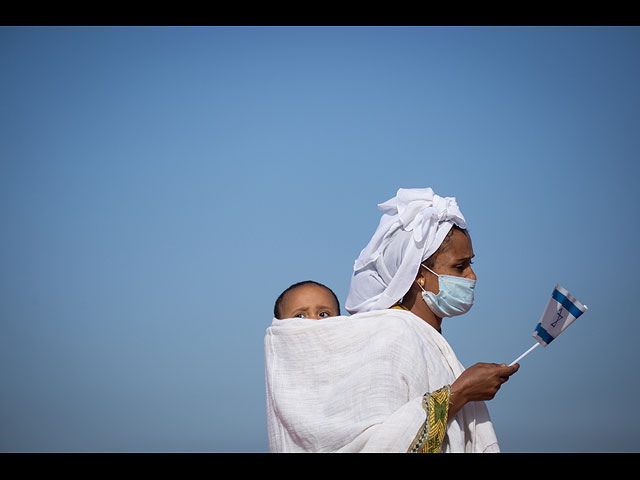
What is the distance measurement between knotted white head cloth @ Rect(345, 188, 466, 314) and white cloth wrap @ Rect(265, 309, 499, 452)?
0.32m

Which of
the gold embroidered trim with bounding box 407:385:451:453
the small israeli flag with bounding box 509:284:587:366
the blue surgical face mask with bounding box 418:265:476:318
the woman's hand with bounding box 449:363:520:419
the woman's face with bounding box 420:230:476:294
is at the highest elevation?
the woman's face with bounding box 420:230:476:294

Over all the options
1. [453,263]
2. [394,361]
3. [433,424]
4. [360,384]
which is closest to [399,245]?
[453,263]

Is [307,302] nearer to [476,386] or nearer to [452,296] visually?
[452,296]

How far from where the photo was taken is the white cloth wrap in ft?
10.8

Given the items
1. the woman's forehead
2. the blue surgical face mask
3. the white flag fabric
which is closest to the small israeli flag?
the white flag fabric

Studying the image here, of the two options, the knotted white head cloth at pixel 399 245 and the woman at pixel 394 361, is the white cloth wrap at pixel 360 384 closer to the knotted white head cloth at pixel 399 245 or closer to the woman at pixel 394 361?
the woman at pixel 394 361

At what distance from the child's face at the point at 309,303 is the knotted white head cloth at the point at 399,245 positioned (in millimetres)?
120

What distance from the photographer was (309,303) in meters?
4.27

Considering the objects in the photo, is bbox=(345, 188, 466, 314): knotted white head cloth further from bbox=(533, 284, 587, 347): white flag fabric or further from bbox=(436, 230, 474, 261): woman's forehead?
bbox=(533, 284, 587, 347): white flag fabric

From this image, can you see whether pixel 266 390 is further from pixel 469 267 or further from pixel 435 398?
pixel 469 267

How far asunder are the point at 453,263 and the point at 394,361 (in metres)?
0.85

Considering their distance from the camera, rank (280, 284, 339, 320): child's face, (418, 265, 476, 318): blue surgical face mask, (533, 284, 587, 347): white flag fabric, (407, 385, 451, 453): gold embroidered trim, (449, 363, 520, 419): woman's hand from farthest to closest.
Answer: (280, 284, 339, 320): child's face < (418, 265, 476, 318): blue surgical face mask < (533, 284, 587, 347): white flag fabric < (449, 363, 520, 419): woman's hand < (407, 385, 451, 453): gold embroidered trim

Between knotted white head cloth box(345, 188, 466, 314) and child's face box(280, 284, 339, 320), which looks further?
child's face box(280, 284, 339, 320)
